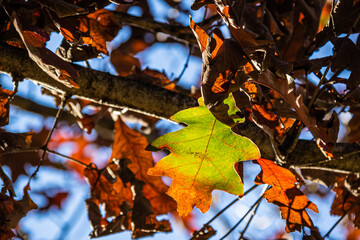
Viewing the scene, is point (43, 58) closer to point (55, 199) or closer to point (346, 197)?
point (346, 197)

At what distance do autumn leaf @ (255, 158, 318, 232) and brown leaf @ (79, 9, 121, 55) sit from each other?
0.70 meters

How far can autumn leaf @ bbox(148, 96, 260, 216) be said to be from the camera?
3.19ft

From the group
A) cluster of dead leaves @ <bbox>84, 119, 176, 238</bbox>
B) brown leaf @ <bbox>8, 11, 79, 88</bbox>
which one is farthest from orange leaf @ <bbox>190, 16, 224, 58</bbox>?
cluster of dead leaves @ <bbox>84, 119, 176, 238</bbox>

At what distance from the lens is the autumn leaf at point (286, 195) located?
1026 millimetres

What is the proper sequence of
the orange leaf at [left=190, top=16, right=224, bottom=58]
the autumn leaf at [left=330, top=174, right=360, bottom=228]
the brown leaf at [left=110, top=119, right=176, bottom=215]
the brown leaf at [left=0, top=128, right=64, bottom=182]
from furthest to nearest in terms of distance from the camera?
the brown leaf at [left=0, top=128, right=64, bottom=182] < the brown leaf at [left=110, top=119, right=176, bottom=215] < the autumn leaf at [left=330, top=174, right=360, bottom=228] < the orange leaf at [left=190, top=16, right=224, bottom=58]

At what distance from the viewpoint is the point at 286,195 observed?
108cm

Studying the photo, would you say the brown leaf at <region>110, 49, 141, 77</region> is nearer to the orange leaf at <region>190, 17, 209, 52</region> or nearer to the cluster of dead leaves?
the cluster of dead leaves

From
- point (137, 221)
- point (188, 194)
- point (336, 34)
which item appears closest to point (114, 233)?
point (137, 221)

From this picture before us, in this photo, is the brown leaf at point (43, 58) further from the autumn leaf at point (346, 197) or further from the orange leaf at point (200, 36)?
the autumn leaf at point (346, 197)

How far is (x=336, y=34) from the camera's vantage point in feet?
3.46

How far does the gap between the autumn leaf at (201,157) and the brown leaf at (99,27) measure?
48cm

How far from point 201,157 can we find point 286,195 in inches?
12.3

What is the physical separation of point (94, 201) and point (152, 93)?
57cm

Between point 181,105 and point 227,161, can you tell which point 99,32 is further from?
point 227,161
